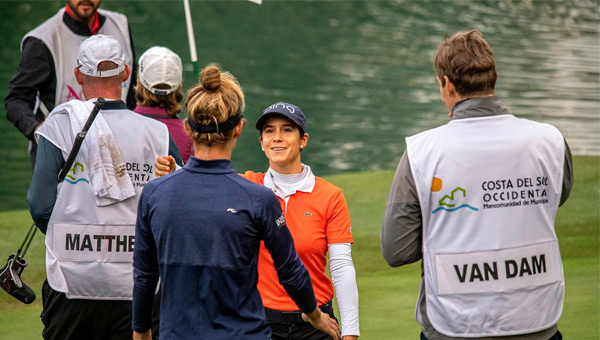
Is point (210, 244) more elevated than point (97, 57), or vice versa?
point (97, 57)

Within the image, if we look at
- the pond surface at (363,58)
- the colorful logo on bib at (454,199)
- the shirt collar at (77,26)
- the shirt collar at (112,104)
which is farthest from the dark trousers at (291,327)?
the pond surface at (363,58)

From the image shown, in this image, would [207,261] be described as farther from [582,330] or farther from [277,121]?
[582,330]

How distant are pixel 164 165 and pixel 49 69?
6.61 ft

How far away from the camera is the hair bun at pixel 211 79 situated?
2.95 metres

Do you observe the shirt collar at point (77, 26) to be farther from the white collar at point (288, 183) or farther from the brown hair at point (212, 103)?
the brown hair at point (212, 103)

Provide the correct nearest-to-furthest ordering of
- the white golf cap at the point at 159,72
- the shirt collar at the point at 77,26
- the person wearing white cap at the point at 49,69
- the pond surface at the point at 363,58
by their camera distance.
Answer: the white golf cap at the point at 159,72 < the person wearing white cap at the point at 49,69 < the shirt collar at the point at 77,26 < the pond surface at the point at 363,58

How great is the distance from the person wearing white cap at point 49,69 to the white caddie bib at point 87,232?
1.59 meters

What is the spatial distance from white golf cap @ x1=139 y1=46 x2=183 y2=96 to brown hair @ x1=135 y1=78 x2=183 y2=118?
2 cm

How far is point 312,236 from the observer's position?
3.62 m

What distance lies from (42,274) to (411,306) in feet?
9.22

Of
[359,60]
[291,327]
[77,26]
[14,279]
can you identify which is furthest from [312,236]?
[359,60]

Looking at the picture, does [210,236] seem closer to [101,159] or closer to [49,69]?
[101,159]

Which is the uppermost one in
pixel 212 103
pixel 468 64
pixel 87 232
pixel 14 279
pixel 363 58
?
pixel 468 64

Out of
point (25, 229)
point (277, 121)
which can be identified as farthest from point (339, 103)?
point (277, 121)
